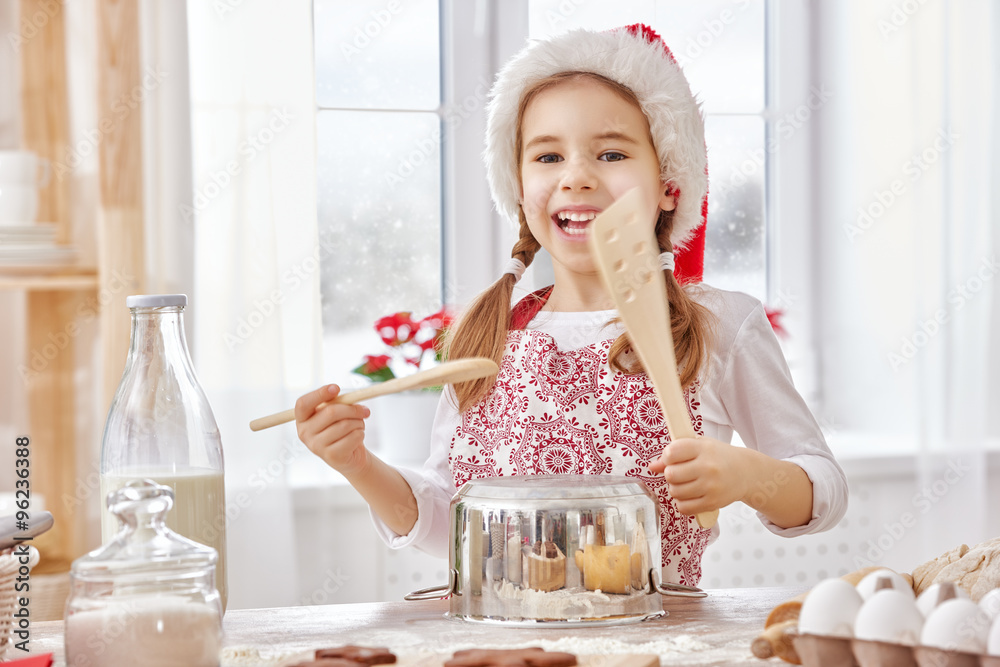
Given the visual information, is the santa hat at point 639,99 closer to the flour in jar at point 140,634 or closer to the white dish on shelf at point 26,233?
the flour in jar at point 140,634

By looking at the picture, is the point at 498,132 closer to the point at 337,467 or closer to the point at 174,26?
the point at 337,467

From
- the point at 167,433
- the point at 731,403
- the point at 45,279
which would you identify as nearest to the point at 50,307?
the point at 45,279

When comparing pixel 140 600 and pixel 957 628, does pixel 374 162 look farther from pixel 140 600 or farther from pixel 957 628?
pixel 957 628

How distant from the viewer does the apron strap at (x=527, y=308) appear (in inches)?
43.9

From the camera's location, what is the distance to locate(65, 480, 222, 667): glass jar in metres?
0.57

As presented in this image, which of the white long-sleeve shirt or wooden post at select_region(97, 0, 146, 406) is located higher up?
wooden post at select_region(97, 0, 146, 406)

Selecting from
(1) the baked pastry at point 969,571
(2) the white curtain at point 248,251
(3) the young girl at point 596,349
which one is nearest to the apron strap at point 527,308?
(3) the young girl at point 596,349

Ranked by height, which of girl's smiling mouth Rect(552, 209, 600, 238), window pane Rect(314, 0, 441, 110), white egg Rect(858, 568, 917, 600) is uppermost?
window pane Rect(314, 0, 441, 110)

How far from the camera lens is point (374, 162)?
2053 millimetres

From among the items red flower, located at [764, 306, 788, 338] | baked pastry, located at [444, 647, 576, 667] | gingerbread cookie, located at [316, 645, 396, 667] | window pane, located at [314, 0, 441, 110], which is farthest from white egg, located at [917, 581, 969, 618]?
window pane, located at [314, 0, 441, 110]

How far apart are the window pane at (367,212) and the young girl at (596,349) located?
3.21 ft

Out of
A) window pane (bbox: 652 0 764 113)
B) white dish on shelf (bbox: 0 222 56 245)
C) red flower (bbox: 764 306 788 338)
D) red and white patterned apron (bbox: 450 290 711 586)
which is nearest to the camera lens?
red and white patterned apron (bbox: 450 290 711 586)

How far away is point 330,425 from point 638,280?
12.5 inches

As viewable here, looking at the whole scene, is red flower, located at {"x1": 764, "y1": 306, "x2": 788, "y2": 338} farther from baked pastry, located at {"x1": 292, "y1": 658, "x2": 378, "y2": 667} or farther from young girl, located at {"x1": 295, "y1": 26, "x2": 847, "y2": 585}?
baked pastry, located at {"x1": 292, "y1": 658, "x2": 378, "y2": 667}
